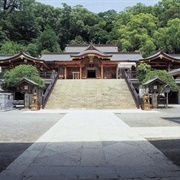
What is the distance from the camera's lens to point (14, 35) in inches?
2247

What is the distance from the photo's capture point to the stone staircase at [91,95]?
859 inches

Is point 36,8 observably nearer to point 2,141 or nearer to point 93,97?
point 93,97

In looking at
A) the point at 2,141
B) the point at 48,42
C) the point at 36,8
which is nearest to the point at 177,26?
the point at 48,42

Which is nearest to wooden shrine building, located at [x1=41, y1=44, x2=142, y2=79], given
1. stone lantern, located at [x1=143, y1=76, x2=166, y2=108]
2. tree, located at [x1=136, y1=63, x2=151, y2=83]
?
tree, located at [x1=136, y1=63, x2=151, y2=83]

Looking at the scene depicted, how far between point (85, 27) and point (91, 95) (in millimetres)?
42454

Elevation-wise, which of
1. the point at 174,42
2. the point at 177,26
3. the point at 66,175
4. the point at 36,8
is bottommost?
the point at 66,175

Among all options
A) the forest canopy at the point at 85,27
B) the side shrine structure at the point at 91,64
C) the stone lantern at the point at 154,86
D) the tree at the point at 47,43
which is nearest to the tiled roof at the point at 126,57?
the side shrine structure at the point at 91,64

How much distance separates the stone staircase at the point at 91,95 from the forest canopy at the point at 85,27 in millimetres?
20046

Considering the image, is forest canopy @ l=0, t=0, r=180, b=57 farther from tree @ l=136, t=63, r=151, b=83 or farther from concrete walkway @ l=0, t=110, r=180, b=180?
concrete walkway @ l=0, t=110, r=180, b=180

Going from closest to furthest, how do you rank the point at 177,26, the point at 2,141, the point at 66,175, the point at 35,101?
the point at 66,175
the point at 2,141
the point at 35,101
the point at 177,26

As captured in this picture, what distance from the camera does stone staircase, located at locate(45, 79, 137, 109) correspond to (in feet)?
71.6

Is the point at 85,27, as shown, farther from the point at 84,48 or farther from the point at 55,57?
the point at 55,57

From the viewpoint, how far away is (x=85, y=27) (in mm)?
63438

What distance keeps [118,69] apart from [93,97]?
12.2m
